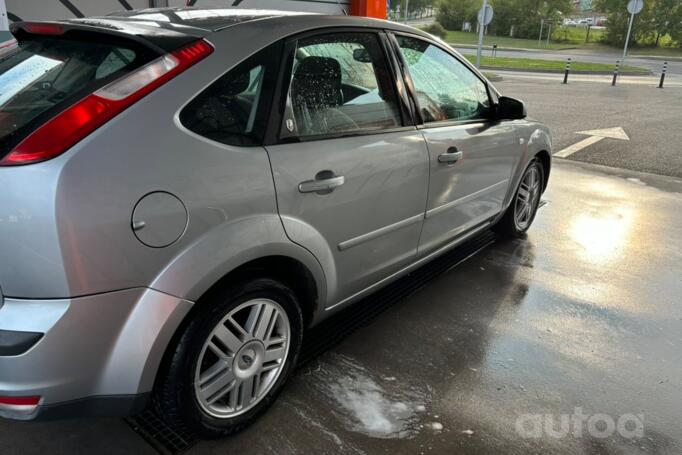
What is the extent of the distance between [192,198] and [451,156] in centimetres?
170

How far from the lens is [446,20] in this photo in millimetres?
62844

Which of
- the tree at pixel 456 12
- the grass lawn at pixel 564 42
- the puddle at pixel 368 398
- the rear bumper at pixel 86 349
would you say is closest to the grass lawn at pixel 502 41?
the grass lawn at pixel 564 42

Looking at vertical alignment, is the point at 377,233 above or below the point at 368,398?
above

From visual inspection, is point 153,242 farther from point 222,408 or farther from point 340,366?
point 340,366

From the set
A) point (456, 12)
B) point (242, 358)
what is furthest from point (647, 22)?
point (242, 358)

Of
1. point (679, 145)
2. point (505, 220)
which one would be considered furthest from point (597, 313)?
point (679, 145)

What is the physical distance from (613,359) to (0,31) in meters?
5.19

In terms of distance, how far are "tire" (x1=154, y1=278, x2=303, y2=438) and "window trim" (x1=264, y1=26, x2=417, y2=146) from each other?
23.4 inches

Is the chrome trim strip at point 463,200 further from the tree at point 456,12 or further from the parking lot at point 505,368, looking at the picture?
the tree at point 456,12

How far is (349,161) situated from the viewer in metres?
2.31

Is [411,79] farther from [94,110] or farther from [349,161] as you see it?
[94,110]

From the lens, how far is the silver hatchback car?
61.2 inches

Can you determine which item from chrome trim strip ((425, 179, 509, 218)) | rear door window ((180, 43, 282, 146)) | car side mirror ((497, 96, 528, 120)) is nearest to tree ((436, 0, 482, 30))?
car side mirror ((497, 96, 528, 120))

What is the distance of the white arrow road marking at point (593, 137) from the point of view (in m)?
8.09
